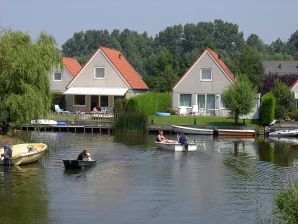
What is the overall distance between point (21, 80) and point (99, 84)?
30635 millimetres

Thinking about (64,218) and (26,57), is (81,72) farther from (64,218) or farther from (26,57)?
(64,218)

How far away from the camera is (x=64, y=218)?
2597 cm

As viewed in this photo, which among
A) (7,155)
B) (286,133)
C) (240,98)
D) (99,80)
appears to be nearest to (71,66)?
(99,80)

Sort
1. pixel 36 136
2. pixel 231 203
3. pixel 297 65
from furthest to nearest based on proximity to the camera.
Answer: pixel 297 65 < pixel 36 136 < pixel 231 203

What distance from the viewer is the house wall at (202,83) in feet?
234

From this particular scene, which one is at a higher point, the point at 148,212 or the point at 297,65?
the point at 297,65

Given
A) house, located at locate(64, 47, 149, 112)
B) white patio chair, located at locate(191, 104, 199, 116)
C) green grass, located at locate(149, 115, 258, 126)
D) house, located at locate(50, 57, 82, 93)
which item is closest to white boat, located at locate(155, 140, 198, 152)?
green grass, located at locate(149, 115, 258, 126)

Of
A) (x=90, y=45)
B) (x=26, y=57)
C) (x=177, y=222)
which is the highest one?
(x=90, y=45)

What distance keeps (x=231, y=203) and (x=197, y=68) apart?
1724 inches

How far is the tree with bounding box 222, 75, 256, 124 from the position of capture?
62094 millimetres

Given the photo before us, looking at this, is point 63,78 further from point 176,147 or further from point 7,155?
point 7,155

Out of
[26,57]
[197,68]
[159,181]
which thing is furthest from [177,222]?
[197,68]

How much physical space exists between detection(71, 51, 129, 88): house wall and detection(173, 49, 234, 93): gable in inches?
279

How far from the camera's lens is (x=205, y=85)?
71.8 metres
